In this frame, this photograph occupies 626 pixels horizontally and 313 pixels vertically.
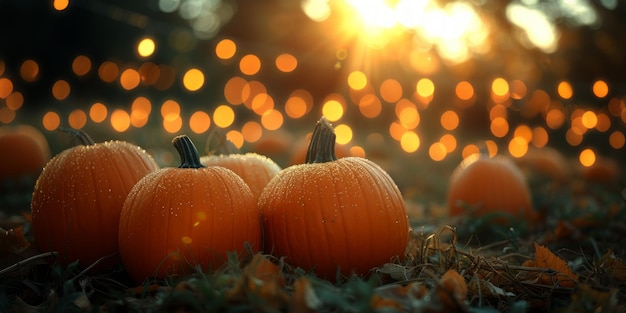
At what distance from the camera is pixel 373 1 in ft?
16.5

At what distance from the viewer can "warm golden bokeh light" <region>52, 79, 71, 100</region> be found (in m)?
8.95

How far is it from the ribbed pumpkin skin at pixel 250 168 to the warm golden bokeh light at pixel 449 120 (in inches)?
236

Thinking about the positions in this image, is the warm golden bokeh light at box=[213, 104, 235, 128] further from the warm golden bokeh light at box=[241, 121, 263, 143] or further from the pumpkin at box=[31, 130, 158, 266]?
the pumpkin at box=[31, 130, 158, 266]

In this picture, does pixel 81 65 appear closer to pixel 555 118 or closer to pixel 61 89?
pixel 61 89

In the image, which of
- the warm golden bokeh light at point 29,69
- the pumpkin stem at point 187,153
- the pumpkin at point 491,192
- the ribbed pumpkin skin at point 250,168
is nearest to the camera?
the pumpkin stem at point 187,153

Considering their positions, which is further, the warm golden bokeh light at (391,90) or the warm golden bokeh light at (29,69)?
the warm golden bokeh light at (29,69)

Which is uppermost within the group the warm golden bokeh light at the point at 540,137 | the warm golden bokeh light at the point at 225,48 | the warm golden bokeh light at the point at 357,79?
the warm golden bokeh light at the point at 225,48

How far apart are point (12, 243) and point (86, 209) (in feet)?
1.46

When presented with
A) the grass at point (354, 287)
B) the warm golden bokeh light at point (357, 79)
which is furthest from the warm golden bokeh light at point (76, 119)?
the grass at point (354, 287)

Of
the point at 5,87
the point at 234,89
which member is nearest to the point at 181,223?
the point at 5,87

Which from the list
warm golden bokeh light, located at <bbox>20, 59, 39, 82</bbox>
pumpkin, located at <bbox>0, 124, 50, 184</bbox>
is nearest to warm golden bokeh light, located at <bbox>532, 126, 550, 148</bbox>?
pumpkin, located at <bbox>0, 124, 50, 184</bbox>

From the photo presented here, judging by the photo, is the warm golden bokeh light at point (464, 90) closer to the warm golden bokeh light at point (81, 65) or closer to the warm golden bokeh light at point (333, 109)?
the warm golden bokeh light at point (333, 109)

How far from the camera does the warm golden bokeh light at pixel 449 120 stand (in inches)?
329

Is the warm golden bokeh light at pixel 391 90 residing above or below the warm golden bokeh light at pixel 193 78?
below
